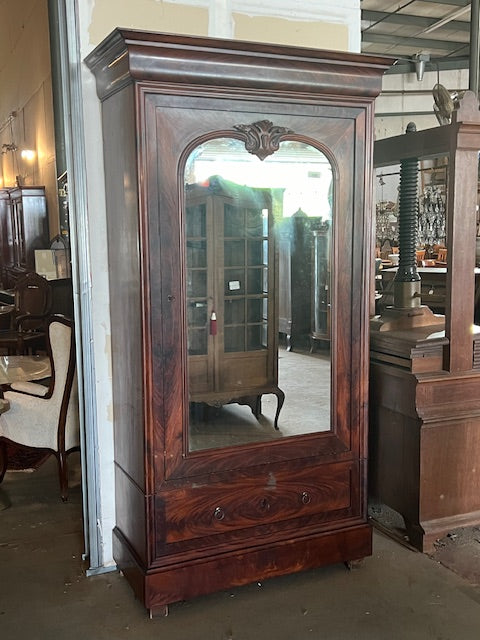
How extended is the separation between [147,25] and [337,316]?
1418mm

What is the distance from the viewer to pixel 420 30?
9.14 metres

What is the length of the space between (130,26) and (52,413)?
1994 millimetres

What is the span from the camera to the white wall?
8.57 ft

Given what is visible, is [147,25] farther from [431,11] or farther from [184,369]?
[431,11]

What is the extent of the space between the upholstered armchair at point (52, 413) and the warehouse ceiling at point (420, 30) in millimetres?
5491

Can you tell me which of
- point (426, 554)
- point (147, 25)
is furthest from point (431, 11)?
point (426, 554)

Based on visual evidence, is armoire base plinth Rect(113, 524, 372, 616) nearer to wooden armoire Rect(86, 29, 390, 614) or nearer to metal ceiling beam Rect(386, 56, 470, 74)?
wooden armoire Rect(86, 29, 390, 614)

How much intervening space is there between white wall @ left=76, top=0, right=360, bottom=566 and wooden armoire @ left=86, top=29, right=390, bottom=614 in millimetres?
68

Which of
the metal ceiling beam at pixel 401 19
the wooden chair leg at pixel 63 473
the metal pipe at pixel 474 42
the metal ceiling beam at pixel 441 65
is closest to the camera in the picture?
the wooden chair leg at pixel 63 473

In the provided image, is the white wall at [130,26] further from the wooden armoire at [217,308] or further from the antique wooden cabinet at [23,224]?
the antique wooden cabinet at [23,224]

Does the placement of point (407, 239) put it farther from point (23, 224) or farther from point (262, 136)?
point (23, 224)

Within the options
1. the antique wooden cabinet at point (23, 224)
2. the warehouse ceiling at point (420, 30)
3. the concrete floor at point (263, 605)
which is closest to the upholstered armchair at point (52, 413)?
the concrete floor at point (263, 605)

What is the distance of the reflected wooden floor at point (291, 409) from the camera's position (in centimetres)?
252

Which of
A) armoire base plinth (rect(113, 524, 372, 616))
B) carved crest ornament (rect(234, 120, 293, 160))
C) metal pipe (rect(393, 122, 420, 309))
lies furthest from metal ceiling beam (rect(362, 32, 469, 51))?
armoire base plinth (rect(113, 524, 372, 616))
